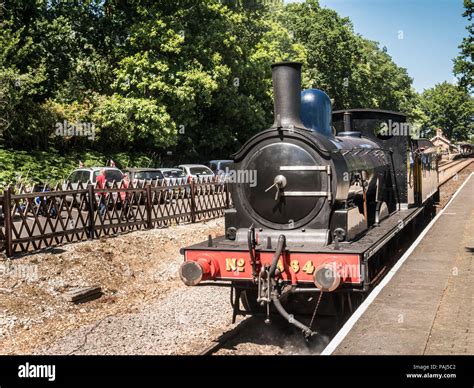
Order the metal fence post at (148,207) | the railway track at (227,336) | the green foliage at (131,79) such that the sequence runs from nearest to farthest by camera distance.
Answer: the railway track at (227,336) → the metal fence post at (148,207) → the green foliage at (131,79)

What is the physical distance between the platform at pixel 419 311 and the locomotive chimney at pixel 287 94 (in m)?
2.63

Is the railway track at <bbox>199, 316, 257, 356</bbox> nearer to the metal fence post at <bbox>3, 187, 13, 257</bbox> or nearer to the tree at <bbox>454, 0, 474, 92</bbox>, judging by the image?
the metal fence post at <bbox>3, 187, 13, 257</bbox>

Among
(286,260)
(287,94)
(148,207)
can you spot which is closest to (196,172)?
(148,207)

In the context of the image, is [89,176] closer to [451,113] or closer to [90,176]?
[90,176]

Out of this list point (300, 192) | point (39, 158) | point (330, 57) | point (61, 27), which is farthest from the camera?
point (330, 57)

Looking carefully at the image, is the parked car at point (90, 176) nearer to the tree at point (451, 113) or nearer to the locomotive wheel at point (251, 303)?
the locomotive wheel at point (251, 303)

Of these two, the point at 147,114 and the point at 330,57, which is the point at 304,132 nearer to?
the point at 147,114

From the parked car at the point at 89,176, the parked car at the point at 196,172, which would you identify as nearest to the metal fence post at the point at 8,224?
the parked car at the point at 89,176

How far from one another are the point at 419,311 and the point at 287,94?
3.30 meters

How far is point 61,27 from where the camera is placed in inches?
1087

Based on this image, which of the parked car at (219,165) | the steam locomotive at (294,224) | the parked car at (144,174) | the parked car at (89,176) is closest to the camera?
the steam locomotive at (294,224)

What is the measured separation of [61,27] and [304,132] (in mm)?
24263

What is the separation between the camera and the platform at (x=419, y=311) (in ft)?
17.4
